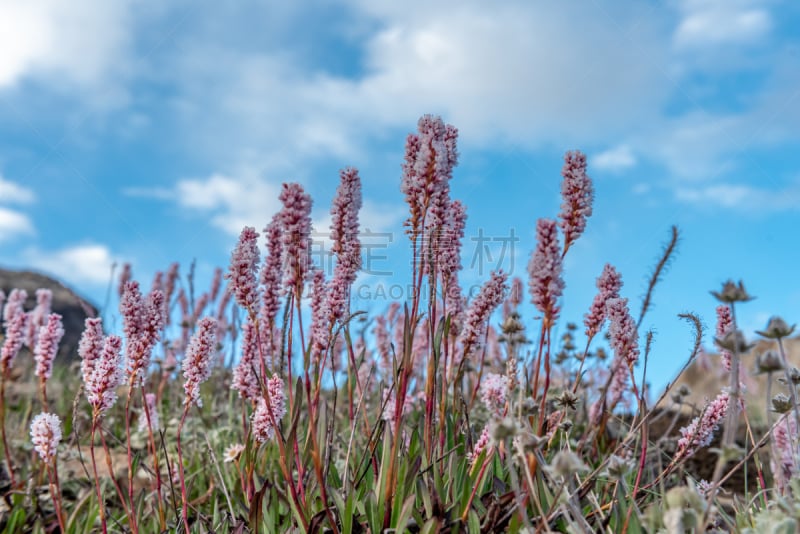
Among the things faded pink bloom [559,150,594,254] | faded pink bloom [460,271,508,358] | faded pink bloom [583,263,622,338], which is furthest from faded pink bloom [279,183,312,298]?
faded pink bloom [583,263,622,338]

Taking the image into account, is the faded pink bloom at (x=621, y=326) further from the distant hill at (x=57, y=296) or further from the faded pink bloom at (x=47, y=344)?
the distant hill at (x=57, y=296)

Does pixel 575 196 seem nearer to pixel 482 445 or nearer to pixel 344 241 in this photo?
pixel 344 241

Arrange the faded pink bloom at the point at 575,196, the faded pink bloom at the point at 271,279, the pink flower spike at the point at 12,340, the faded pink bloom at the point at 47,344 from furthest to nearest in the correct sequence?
the pink flower spike at the point at 12,340, the faded pink bloom at the point at 47,344, the faded pink bloom at the point at 271,279, the faded pink bloom at the point at 575,196

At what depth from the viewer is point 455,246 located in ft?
9.50

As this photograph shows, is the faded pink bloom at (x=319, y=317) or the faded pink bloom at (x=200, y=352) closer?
the faded pink bloom at (x=200, y=352)

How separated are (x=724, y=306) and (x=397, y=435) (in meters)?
1.64

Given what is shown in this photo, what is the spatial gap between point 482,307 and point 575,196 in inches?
24.6

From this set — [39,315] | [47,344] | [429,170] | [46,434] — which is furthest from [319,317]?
[39,315]

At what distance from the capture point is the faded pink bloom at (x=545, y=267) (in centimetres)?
230

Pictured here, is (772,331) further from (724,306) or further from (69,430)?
(69,430)

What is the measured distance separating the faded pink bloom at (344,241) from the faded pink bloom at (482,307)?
0.56m

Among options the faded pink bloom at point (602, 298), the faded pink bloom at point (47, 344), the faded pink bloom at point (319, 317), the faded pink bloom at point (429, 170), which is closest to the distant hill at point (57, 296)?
the faded pink bloom at point (47, 344)

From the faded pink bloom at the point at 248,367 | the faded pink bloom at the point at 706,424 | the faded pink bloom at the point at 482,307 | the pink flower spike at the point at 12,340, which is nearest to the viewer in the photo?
the faded pink bloom at the point at 482,307

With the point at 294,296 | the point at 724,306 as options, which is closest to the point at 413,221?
the point at 294,296
